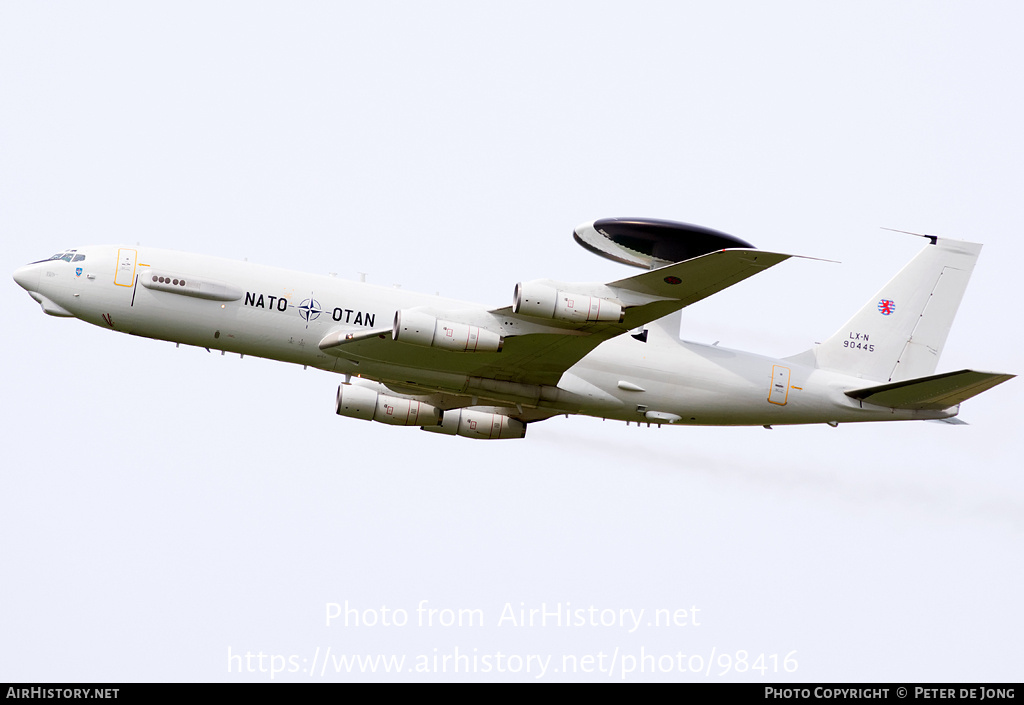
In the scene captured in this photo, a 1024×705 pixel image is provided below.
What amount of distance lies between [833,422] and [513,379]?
11.0m

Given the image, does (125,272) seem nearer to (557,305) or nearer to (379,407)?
(379,407)

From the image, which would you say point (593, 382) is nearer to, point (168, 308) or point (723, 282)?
point (723, 282)

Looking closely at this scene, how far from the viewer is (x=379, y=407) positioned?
130 feet

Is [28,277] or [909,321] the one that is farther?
[909,321]

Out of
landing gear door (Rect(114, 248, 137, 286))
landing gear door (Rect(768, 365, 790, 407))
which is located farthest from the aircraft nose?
landing gear door (Rect(768, 365, 790, 407))

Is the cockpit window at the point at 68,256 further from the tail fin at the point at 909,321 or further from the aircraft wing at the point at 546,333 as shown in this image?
the tail fin at the point at 909,321

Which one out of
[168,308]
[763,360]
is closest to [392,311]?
[168,308]

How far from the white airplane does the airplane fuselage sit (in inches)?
1.7

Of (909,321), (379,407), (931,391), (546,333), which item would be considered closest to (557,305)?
(546,333)

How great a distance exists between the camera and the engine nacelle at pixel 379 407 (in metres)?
39.5

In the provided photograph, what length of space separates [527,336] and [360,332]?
493 centimetres

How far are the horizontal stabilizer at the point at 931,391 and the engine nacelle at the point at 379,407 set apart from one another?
1431 centimetres

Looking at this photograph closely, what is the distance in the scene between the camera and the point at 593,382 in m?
37.2
